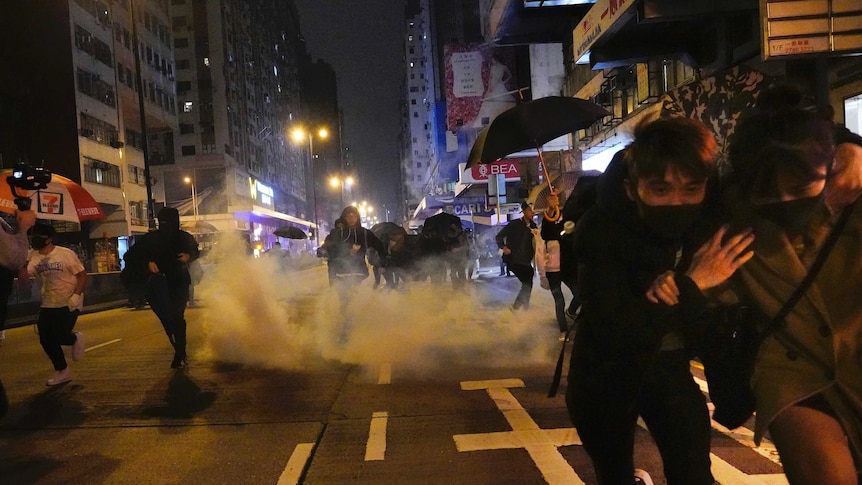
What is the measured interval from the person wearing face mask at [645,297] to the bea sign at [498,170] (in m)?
20.8

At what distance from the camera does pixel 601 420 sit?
2.02 metres

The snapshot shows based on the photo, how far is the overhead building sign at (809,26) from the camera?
303 inches

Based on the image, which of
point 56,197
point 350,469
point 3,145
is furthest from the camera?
point 3,145

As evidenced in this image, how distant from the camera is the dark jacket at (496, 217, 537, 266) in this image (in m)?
9.30

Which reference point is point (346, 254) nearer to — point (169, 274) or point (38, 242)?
point (169, 274)

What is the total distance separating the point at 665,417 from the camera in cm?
203

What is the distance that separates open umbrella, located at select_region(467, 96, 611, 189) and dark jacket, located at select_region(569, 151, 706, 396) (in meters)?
3.17

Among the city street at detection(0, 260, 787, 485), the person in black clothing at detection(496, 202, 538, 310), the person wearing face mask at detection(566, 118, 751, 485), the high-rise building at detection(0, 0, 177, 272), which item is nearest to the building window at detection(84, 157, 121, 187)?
the high-rise building at detection(0, 0, 177, 272)

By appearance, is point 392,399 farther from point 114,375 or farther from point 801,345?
point 801,345

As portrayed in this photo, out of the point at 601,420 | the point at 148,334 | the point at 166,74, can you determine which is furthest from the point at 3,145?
the point at 601,420

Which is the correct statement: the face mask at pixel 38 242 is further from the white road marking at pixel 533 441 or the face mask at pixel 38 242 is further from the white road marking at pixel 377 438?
the white road marking at pixel 533 441

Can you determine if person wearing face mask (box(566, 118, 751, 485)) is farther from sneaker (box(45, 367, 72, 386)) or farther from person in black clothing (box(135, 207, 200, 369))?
sneaker (box(45, 367, 72, 386))

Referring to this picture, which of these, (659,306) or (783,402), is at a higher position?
(659,306)

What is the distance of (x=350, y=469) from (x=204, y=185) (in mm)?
67640
